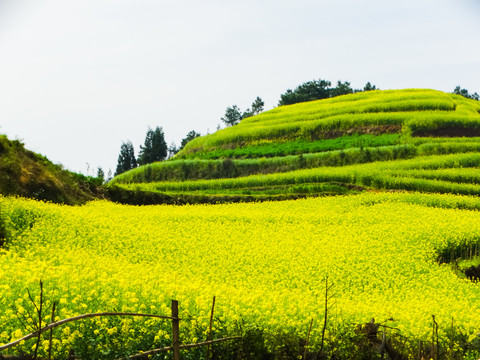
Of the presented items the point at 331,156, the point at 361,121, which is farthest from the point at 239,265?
the point at 361,121

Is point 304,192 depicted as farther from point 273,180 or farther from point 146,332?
point 146,332

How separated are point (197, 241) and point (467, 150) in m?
→ 26.9

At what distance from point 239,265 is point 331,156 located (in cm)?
2489

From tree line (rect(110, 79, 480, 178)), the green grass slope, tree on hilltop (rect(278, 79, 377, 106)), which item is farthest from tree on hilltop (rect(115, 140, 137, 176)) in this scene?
the green grass slope

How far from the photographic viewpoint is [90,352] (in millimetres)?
6773

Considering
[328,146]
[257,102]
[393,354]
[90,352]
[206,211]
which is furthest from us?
[257,102]

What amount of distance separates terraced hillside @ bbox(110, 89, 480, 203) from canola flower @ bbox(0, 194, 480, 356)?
363cm

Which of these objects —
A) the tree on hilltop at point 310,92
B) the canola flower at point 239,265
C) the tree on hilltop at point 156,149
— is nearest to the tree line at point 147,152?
the tree on hilltop at point 156,149

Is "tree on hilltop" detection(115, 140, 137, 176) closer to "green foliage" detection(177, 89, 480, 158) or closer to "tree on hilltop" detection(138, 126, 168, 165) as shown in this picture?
"tree on hilltop" detection(138, 126, 168, 165)

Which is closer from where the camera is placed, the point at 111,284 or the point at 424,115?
the point at 111,284

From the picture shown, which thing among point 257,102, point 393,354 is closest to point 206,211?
point 393,354

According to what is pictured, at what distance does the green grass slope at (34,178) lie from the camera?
2186 centimetres

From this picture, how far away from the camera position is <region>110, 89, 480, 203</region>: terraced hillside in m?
31.4

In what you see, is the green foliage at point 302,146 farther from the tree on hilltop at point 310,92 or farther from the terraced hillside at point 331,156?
the tree on hilltop at point 310,92
